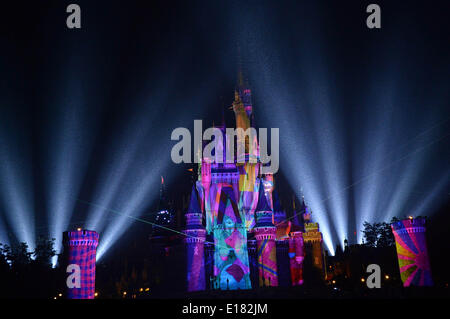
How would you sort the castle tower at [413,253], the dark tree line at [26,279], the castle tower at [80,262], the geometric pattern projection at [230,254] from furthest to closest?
the geometric pattern projection at [230,254]
the dark tree line at [26,279]
the castle tower at [413,253]
the castle tower at [80,262]

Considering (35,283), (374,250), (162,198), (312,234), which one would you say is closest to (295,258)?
(312,234)

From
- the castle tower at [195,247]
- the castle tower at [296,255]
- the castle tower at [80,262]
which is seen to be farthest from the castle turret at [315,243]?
the castle tower at [80,262]

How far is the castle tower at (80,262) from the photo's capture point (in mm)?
38375

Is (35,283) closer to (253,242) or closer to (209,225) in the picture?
(209,225)

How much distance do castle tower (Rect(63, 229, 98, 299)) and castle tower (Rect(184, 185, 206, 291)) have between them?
13674 mm

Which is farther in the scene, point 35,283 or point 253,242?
point 253,242

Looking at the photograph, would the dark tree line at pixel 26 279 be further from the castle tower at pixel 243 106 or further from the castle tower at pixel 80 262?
the castle tower at pixel 243 106

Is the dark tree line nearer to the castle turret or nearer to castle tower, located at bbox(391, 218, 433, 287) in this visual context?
the castle turret

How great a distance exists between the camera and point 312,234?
64.4 meters

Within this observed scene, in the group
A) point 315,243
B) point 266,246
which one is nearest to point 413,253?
point 266,246

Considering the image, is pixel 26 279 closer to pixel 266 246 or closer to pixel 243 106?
pixel 266 246
